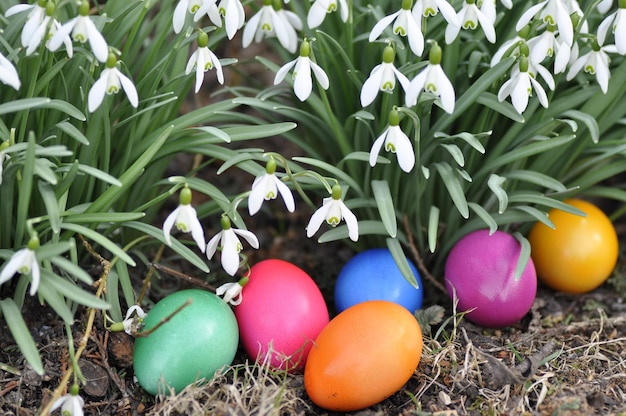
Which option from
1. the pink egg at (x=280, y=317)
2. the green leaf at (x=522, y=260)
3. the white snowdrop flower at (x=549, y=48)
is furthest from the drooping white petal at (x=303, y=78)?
the green leaf at (x=522, y=260)

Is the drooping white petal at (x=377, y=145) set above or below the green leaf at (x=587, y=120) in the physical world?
above

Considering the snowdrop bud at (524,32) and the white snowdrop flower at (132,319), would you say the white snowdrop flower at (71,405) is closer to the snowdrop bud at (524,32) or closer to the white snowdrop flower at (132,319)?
the white snowdrop flower at (132,319)

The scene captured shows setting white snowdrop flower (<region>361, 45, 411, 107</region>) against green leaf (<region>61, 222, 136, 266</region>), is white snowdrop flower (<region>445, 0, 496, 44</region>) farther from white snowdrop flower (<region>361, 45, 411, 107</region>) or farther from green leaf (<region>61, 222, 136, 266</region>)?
green leaf (<region>61, 222, 136, 266</region>)

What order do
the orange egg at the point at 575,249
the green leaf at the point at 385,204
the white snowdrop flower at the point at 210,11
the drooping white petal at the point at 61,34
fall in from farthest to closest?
the orange egg at the point at 575,249, the green leaf at the point at 385,204, the white snowdrop flower at the point at 210,11, the drooping white petal at the point at 61,34

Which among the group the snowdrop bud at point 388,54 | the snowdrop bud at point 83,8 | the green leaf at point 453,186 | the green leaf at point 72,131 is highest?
the snowdrop bud at point 83,8

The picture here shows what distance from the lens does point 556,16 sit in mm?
1889

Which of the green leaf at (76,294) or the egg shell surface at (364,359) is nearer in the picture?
the green leaf at (76,294)

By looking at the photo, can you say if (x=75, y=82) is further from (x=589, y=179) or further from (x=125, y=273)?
(x=589, y=179)

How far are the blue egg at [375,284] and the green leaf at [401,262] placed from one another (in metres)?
0.06

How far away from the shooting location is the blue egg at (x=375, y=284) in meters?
2.10

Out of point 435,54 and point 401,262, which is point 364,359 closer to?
point 401,262

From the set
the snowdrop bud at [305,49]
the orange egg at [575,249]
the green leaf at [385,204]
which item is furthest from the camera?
the orange egg at [575,249]

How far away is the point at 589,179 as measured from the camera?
2.34 m

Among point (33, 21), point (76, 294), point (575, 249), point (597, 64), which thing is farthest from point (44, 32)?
point (575, 249)
